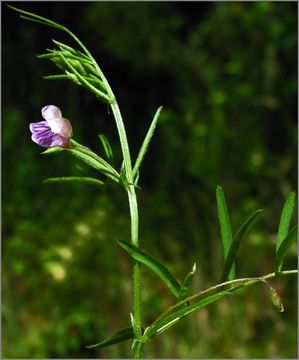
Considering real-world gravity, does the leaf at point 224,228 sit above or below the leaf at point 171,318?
above

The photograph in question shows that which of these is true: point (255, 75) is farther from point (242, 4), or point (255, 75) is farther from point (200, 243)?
point (200, 243)

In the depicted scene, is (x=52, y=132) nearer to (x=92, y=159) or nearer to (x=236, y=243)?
Answer: (x=92, y=159)

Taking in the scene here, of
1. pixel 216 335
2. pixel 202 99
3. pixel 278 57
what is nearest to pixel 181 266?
pixel 216 335

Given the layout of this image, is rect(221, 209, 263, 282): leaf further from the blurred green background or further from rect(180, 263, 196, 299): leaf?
the blurred green background

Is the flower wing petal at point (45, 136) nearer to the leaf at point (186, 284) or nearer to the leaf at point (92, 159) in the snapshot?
the leaf at point (92, 159)

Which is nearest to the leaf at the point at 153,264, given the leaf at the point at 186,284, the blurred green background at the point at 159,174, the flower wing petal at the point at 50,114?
the leaf at the point at 186,284

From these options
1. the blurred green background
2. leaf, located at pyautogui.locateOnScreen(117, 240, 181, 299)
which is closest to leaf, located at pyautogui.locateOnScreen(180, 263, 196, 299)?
leaf, located at pyautogui.locateOnScreen(117, 240, 181, 299)

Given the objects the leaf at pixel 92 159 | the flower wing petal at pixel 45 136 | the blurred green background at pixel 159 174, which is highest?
the flower wing petal at pixel 45 136
